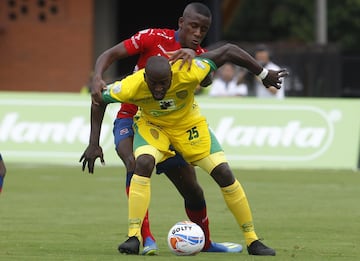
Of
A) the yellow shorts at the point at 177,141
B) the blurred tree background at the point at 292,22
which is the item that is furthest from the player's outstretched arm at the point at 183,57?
the blurred tree background at the point at 292,22

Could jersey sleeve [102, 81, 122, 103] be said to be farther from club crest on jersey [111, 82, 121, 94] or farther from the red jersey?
the red jersey

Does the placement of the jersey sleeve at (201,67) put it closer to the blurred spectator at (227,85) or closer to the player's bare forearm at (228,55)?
the player's bare forearm at (228,55)

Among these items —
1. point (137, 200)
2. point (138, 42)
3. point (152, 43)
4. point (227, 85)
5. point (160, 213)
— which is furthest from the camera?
point (227, 85)

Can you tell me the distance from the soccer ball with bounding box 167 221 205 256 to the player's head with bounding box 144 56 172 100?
116cm

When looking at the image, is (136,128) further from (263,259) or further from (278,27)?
(278,27)

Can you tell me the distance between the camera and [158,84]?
371 inches

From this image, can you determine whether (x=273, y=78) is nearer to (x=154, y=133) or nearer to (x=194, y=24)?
(x=194, y=24)

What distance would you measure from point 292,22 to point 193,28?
1693 inches

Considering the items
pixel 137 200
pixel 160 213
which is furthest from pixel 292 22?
pixel 137 200

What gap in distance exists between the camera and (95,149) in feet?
32.7

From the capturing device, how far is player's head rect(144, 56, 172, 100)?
368 inches

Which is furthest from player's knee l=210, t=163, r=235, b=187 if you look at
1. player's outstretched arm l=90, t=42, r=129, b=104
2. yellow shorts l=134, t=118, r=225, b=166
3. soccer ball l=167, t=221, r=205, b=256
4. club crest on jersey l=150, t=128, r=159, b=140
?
player's outstretched arm l=90, t=42, r=129, b=104

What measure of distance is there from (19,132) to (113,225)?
8.48 metres

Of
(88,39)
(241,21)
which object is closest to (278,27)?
(241,21)
